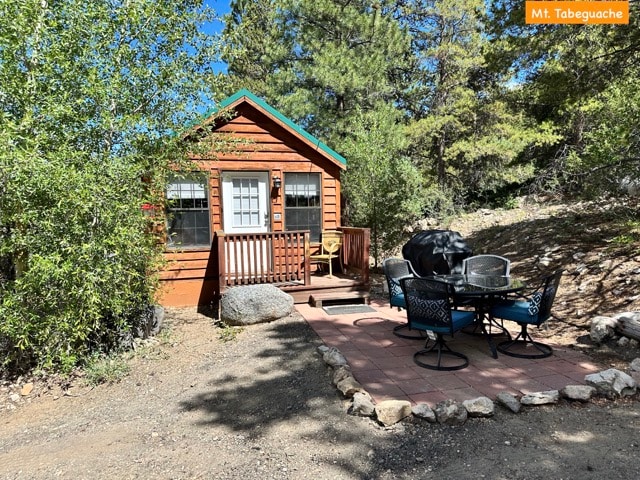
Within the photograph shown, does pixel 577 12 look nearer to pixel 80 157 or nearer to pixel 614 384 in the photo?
pixel 614 384

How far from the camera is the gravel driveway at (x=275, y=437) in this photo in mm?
2518

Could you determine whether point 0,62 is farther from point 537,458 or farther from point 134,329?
point 537,458

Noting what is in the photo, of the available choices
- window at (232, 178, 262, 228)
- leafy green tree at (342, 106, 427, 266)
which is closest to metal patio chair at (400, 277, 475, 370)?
window at (232, 178, 262, 228)

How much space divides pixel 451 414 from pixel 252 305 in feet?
11.0

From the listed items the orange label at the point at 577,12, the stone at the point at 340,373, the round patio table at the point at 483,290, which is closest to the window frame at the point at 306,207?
the round patio table at the point at 483,290

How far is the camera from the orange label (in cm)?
577

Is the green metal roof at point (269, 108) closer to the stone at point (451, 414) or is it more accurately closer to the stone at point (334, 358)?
the stone at point (334, 358)

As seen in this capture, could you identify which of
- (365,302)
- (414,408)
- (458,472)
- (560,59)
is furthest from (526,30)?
(458,472)

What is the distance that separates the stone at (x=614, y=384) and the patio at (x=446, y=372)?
0.18 metres

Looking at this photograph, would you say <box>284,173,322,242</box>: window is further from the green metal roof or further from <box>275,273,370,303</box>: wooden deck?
<box>275,273,370,303</box>: wooden deck

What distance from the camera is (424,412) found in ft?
9.92

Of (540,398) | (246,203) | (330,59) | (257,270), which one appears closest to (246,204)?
(246,203)

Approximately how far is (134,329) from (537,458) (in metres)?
4.69

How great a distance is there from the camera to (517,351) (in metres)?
4.34
